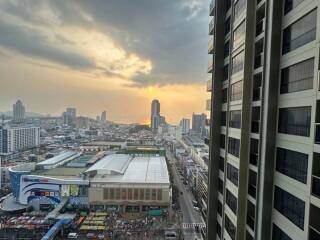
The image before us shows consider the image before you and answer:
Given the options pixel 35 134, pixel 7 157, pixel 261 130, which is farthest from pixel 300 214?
pixel 35 134

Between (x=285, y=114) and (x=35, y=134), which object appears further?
(x=35, y=134)

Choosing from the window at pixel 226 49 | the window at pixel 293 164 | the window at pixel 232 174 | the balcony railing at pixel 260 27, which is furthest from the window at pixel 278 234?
the window at pixel 226 49

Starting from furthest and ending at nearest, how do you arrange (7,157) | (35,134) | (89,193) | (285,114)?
(35,134) → (7,157) → (89,193) → (285,114)

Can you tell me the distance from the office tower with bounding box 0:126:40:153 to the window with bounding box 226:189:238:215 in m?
72.9

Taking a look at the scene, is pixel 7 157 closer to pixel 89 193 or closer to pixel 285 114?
pixel 89 193

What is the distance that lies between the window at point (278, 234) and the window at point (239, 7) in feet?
16.4

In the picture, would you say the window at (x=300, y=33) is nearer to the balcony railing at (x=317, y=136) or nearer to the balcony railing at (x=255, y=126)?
the balcony railing at (x=317, y=136)

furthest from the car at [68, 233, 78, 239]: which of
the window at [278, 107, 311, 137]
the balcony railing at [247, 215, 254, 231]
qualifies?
the window at [278, 107, 311, 137]

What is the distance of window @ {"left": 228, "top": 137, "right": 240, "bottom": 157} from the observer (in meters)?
7.43

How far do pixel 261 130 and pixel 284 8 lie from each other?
93.0 inches

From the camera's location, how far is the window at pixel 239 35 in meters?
6.96

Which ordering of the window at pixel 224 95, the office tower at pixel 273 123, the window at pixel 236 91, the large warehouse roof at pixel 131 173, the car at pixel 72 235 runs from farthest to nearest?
the large warehouse roof at pixel 131 173 → the car at pixel 72 235 → the window at pixel 224 95 → the window at pixel 236 91 → the office tower at pixel 273 123

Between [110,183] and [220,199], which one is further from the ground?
[220,199]

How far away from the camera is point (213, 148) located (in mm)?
9617
